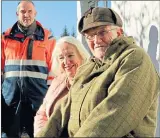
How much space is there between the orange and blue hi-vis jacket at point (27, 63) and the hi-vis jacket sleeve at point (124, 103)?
6.47 feet

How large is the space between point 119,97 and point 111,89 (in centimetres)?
7

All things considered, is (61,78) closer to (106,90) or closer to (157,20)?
(157,20)

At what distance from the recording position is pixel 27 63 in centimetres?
367

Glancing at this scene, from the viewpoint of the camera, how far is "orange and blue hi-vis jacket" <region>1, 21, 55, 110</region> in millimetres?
3654

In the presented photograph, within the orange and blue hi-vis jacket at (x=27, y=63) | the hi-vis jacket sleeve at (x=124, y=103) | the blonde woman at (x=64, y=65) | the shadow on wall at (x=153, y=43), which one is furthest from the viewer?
the orange and blue hi-vis jacket at (x=27, y=63)

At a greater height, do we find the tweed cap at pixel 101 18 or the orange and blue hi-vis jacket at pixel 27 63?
the tweed cap at pixel 101 18

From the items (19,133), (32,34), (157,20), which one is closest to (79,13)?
(32,34)

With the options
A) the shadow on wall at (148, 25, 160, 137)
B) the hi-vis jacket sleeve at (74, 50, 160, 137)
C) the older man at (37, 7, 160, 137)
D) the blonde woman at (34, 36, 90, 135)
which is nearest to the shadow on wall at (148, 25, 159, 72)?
the shadow on wall at (148, 25, 160, 137)

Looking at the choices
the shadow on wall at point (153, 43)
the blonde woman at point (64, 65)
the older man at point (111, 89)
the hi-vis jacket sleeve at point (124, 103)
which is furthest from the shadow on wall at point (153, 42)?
the hi-vis jacket sleeve at point (124, 103)

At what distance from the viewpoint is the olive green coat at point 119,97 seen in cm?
167

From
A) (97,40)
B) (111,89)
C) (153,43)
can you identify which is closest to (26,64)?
(153,43)

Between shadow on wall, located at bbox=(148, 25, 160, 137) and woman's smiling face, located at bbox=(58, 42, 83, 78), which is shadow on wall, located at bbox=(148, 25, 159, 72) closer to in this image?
shadow on wall, located at bbox=(148, 25, 160, 137)

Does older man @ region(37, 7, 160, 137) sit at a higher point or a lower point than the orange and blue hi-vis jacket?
higher

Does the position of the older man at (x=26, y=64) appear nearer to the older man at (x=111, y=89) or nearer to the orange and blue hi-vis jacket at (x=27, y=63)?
the orange and blue hi-vis jacket at (x=27, y=63)
